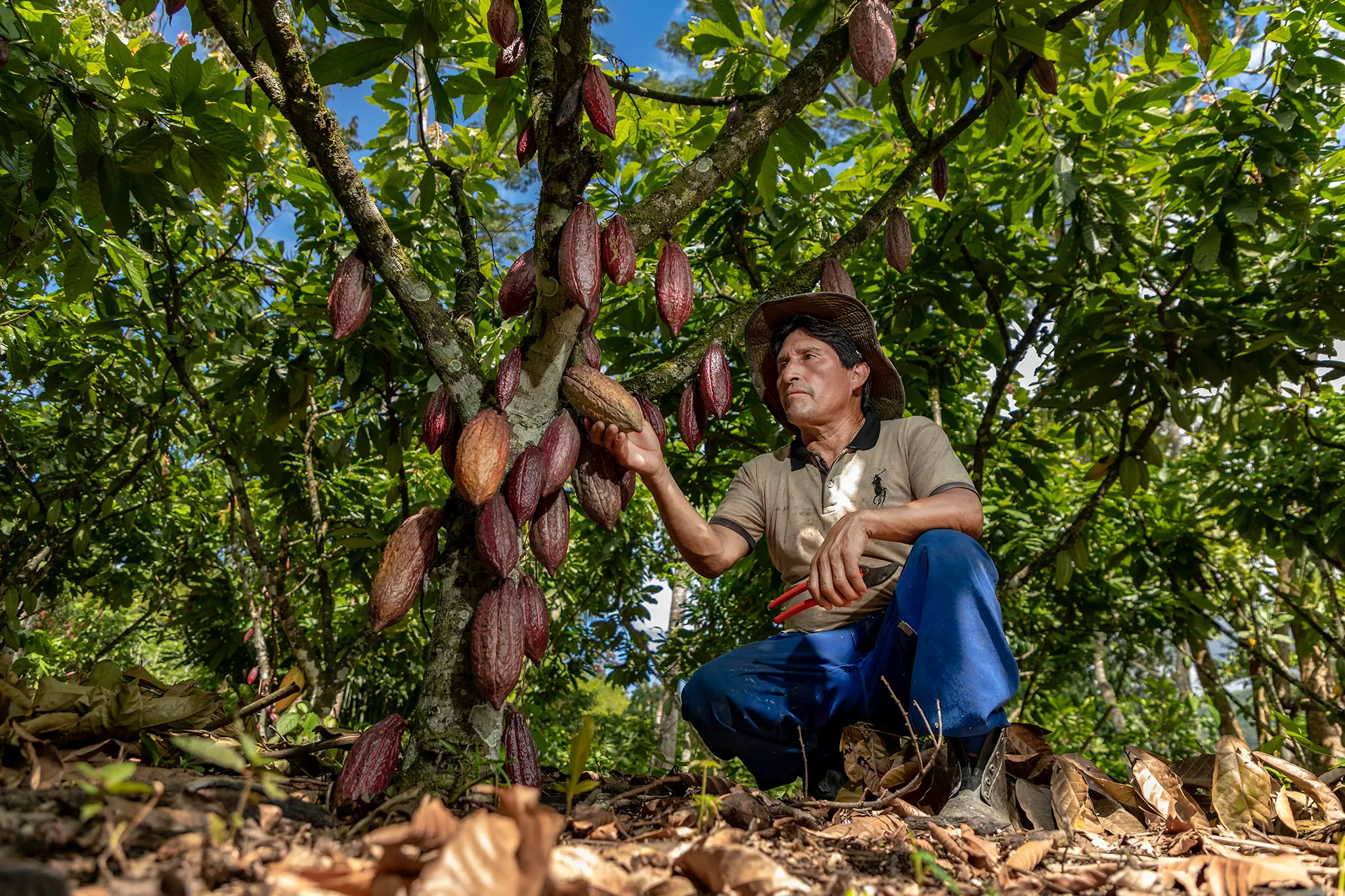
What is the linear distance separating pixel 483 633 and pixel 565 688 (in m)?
5.75

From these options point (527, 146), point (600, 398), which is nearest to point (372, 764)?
point (600, 398)

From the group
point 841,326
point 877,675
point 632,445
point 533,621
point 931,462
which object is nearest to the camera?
point 533,621

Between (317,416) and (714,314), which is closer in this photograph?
(317,416)

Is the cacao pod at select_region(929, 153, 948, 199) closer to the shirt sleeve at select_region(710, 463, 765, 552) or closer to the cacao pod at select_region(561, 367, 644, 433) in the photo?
the shirt sleeve at select_region(710, 463, 765, 552)

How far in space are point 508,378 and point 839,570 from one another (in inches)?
25.0

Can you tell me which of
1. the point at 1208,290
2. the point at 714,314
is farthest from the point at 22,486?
the point at 1208,290

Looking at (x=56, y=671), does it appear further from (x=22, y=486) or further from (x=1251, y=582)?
(x=1251, y=582)

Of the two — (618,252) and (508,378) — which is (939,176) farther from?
(508,378)

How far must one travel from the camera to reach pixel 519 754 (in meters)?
1.32

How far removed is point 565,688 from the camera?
22.2ft

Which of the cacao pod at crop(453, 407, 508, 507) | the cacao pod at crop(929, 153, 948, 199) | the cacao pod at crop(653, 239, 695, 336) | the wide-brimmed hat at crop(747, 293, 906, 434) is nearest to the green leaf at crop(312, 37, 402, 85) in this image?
the cacao pod at crop(653, 239, 695, 336)

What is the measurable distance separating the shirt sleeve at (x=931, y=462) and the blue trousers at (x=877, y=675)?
0.57 feet

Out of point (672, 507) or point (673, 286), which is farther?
point (672, 507)

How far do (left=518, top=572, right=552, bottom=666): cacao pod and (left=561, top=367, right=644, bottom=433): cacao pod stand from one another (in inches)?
11.6
